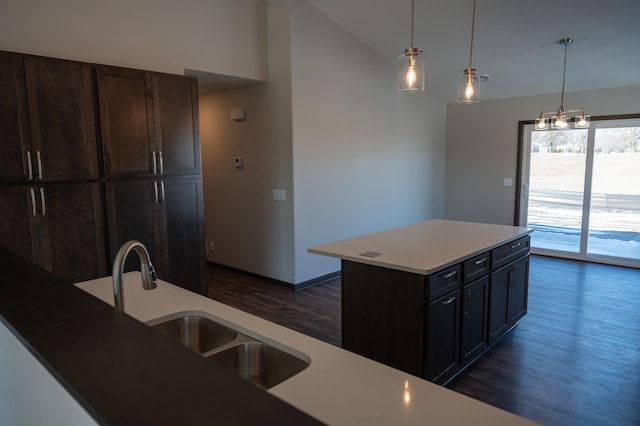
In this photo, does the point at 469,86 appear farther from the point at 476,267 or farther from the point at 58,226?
the point at 58,226

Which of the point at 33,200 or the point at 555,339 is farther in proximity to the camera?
the point at 555,339

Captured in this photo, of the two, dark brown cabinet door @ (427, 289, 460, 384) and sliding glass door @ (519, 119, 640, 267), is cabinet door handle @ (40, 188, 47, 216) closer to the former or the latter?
dark brown cabinet door @ (427, 289, 460, 384)

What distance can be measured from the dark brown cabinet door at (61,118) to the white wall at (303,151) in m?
2.01

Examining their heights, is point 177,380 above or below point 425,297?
above

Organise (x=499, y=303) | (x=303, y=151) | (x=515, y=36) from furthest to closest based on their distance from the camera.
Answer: (x=303, y=151), (x=515, y=36), (x=499, y=303)

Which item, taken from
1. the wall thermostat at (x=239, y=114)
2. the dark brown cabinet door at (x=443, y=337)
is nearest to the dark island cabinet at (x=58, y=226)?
the wall thermostat at (x=239, y=114)

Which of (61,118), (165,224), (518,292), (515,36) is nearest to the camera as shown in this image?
(61,118)

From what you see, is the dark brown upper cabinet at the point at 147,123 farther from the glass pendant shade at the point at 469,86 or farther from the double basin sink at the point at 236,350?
the glass pendant shade at the point at 469,86

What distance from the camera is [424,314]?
8.01 ft

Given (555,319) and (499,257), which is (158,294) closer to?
(499,257)

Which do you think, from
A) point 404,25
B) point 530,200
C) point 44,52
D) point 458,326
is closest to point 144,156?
point 44,52

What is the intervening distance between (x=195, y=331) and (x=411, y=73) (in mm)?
2040

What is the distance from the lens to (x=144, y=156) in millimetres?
3492

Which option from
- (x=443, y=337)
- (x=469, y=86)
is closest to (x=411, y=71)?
(x=469, y=86)
